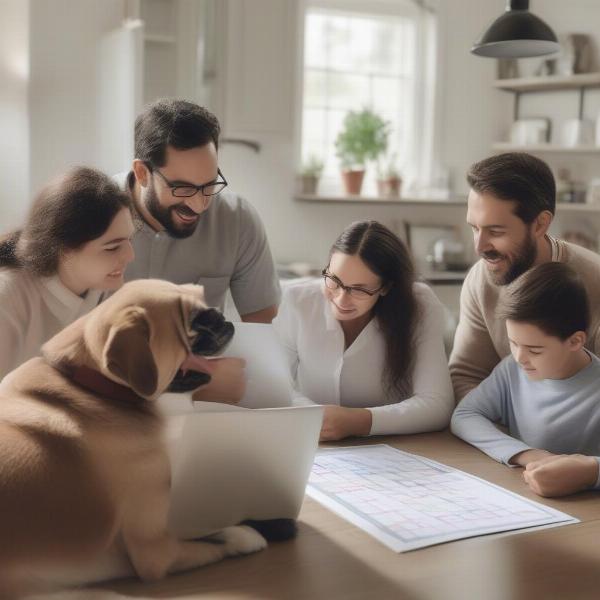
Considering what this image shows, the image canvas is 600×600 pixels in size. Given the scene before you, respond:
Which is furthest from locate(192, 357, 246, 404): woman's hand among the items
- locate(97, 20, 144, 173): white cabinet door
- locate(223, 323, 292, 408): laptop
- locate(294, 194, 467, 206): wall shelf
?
locate(294, 194, 467, 206): wall shelf

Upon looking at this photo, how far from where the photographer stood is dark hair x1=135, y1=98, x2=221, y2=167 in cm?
181

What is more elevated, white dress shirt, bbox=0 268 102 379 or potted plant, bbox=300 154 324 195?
potted plant, bbox=300 154 324 195

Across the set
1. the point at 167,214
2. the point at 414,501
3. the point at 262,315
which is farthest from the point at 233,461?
the point at 262,315

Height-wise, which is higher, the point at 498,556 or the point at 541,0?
the point at 541,0

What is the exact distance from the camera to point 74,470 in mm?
866

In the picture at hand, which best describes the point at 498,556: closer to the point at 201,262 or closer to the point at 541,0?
the point at 201,262

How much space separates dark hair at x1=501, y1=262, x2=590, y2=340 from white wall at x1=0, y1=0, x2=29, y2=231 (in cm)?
295

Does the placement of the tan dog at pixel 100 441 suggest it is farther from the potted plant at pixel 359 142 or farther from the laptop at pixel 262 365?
the potted plant at pixel 359 142

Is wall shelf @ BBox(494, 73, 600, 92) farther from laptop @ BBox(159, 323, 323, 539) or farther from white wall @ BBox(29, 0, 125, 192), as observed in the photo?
laptop @ BBox(159, 323, 323, 539)

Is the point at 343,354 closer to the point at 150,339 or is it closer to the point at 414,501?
the point at 414,501

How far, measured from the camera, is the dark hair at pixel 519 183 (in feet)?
6.11

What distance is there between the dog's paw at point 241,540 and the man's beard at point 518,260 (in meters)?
1.05

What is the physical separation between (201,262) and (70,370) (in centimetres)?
128

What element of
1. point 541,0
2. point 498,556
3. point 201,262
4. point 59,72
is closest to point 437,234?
point 541,0
